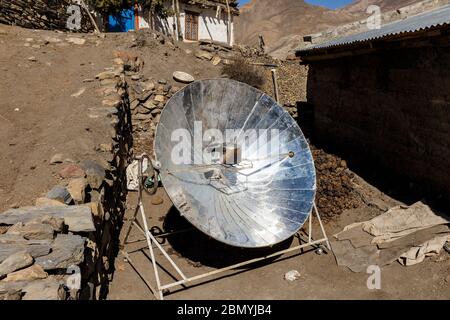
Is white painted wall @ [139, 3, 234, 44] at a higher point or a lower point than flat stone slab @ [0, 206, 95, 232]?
higher

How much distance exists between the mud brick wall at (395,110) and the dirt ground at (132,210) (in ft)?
3.90

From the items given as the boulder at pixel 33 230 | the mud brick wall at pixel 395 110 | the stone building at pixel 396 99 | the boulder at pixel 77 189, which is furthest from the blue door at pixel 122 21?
the boulder at pixel 33 230

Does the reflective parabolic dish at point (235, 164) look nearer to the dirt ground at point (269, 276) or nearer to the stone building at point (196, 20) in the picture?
the dirt ground at point (269, 276)

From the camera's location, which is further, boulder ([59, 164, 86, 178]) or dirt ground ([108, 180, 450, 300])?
dirt ground ([108, 180, 450, 300])

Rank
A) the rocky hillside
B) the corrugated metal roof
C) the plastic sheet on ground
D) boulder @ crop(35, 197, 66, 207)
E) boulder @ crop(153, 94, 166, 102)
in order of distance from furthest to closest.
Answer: the rocky hillside < boulder @ crop(153, 94, 166, 102) < the corrugated metal roof < the plastic sheet on ground < boulder @ crop(35, 197, 66, 207)

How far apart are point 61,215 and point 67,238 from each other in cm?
57

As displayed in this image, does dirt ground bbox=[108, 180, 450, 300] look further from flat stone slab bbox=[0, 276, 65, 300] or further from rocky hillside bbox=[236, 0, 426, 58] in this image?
rocky hillside bbox=[236, 0, 426, 58]

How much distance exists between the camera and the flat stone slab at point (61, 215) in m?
4.79

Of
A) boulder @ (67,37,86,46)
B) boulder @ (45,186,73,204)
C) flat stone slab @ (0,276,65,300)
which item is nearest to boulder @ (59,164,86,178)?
boulder @ (45,186,73,204)

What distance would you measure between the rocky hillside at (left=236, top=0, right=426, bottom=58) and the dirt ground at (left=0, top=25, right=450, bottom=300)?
1902 inches

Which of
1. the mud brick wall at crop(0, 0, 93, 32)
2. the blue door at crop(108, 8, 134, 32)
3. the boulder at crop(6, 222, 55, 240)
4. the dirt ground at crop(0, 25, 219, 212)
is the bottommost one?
the boulder at crop(6, 222, 55, 240)

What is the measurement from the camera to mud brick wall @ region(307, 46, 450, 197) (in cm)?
827
